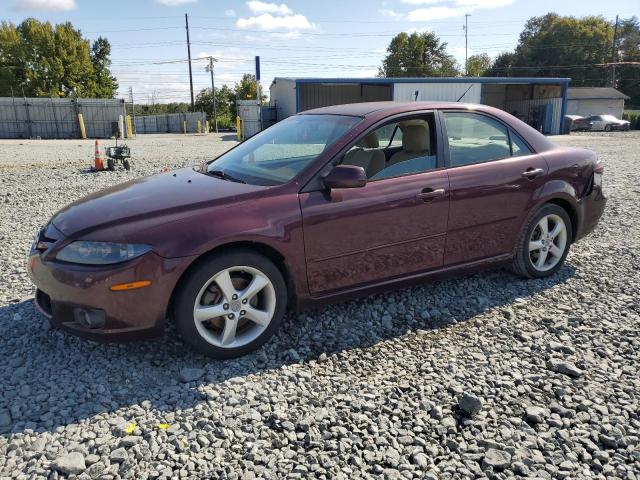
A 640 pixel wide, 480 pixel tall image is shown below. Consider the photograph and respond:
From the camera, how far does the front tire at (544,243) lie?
4648mm

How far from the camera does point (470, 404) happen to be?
2895 millimetres

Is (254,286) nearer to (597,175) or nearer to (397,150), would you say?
(397,150)

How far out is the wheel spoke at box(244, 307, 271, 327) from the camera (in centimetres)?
343

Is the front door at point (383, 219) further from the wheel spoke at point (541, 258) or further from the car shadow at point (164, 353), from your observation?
the wheel spoke at point (541, 258)

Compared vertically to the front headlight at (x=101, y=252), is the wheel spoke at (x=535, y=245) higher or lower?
lower

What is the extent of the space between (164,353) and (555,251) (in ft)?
11.7

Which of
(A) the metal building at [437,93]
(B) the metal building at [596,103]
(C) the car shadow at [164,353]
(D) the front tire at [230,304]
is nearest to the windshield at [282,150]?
(D) the front tire at [230,304]

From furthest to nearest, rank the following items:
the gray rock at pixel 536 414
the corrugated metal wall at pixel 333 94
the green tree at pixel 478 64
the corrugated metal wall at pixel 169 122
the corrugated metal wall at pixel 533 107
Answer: the green tree at pixel 478 64, the corrugated metal wall at pixel 169 122, the corrugated metal wall at pixel 333 94, the corrugated metal wall at pixel 533 107, the gray rock at pixel 536 414

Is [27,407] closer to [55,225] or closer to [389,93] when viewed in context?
[55,225]

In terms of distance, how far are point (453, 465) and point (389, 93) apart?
33.4 metres

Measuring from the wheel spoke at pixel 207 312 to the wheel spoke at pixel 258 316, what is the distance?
177 mm

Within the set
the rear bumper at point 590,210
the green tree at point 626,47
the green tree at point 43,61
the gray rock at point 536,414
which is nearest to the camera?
the gray rock at point 536,414

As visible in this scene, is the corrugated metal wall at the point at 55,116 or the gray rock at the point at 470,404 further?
the corrugated metal wall at the point at 55,116

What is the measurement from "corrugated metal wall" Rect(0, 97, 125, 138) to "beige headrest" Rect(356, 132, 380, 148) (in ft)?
127
